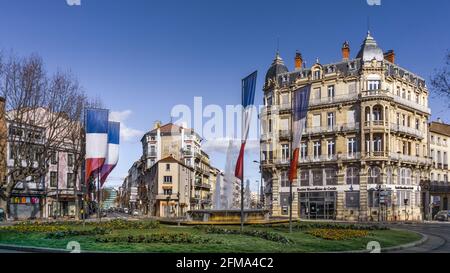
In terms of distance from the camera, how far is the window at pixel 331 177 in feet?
137

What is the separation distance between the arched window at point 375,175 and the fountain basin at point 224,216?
20.4 m

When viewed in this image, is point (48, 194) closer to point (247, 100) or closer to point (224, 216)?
point (224, 216)

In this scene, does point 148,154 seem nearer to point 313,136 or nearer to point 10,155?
point 10,155

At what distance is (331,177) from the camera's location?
41969mm

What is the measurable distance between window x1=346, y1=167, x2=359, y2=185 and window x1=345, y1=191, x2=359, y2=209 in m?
0.89

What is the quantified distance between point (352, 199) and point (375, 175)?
298 centimetres

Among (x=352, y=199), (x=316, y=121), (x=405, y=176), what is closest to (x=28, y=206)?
(x=316, y=121)

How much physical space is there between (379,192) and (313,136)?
6.79m

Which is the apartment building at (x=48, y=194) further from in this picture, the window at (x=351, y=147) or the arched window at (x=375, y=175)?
the arched window at (x=375, y=175)

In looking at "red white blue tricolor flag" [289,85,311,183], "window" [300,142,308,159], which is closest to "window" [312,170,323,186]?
"window" [300,142,308,159]

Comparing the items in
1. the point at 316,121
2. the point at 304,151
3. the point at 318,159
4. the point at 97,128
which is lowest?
the point at 97,128
